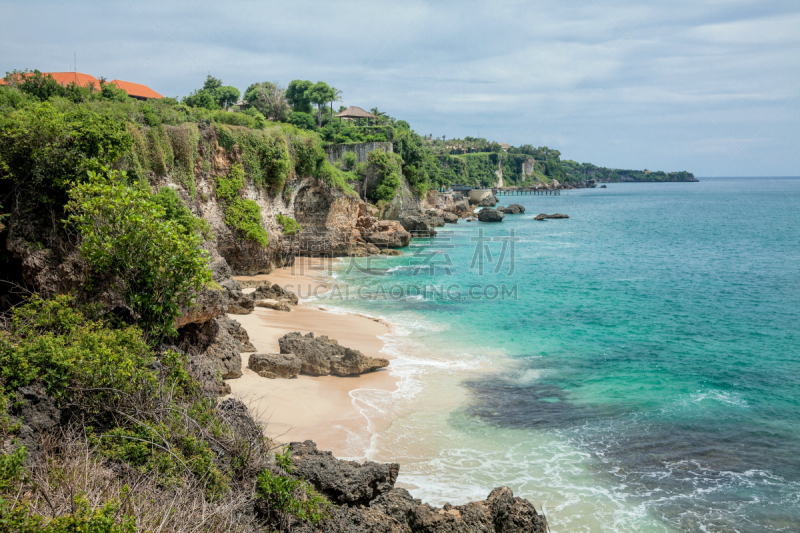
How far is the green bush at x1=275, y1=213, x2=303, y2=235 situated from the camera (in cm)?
Result: 2859

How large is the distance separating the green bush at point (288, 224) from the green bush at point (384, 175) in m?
16.7

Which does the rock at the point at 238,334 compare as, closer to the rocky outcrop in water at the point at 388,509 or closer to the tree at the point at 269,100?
the rocky outcrop in water at the point at 388,509

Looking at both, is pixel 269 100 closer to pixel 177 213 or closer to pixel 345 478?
pixel 177 213

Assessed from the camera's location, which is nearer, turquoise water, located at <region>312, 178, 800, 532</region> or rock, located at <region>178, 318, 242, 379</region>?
turquoise water, located at <region>312, 178, 800, 532</region>

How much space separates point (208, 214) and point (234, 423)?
18.2m

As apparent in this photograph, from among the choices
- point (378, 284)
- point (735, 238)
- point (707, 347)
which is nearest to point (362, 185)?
point (378, 284)

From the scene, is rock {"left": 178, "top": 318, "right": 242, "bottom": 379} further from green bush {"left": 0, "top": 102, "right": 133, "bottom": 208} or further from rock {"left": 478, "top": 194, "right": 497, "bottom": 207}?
rock {"left": 478, "top": 194, "right": 497, "bottom": 207}

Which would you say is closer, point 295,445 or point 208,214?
point 295,445

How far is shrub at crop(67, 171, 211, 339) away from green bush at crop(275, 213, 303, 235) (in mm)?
19258

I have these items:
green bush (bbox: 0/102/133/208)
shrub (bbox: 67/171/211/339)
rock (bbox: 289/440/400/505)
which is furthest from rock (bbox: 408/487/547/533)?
green bush (bbox: 0/102/133/208)

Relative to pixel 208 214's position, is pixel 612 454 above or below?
below

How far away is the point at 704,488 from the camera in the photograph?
9477 mm

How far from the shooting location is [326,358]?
1376 cm

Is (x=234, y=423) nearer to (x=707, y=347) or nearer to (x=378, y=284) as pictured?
(x=707, y=347)
